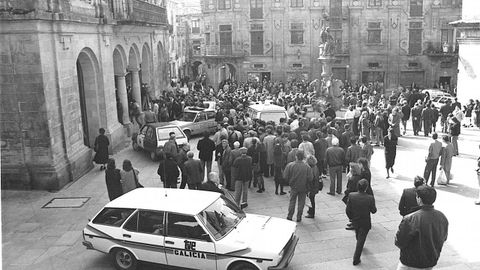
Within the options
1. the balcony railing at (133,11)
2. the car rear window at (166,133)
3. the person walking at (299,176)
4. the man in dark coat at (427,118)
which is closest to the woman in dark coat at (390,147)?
the person walking at (299,176)

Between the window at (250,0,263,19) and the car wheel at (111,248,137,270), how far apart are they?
35.8 metres

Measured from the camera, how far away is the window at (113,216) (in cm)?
855

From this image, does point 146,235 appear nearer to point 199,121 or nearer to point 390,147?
point 390,147

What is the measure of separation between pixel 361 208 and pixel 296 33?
35.1 metres

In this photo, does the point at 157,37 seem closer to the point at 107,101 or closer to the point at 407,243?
the point at 107,101

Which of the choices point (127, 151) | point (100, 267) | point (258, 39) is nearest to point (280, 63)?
point (258, 39)

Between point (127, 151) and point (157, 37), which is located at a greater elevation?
point (157, 37)

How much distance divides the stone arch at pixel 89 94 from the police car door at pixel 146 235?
10.1 meters

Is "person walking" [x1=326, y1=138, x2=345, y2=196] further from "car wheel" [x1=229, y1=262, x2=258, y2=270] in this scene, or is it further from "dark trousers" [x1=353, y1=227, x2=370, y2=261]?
"car wheel" [x1=229, y1=262, x2=258, y2=270]

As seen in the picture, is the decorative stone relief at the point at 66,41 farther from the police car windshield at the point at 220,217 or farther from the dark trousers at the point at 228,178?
the police car windshield at the point at 220,217

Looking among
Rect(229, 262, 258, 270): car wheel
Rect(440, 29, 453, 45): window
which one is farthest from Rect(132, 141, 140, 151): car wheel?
Rect(440, 29, 453, 45): window

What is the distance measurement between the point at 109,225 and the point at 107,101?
10595mm

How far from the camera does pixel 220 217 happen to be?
8484 millimetres

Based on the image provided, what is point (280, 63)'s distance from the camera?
42562 mm
